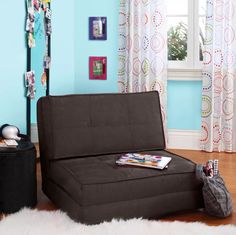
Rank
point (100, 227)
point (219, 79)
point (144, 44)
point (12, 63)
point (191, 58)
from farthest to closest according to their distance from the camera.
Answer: point (191, 58)
point (144, 44)
point (219, 79)
point (12, 63)
point (100, 227)

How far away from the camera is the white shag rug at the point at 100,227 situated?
2.66 metres

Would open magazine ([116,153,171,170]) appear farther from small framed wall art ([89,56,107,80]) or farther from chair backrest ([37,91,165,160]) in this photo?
small framed wall art ([89,56,107,80])

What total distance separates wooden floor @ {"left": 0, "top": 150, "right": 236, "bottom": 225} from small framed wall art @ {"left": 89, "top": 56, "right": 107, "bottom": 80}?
3.71 ft

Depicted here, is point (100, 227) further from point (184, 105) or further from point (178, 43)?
point (178, 43)

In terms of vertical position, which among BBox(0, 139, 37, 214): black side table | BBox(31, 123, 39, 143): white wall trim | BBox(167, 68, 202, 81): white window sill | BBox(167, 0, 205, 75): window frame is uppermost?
BBox(167, 0, 205, 75): window frame

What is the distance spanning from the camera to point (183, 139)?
5.02 m

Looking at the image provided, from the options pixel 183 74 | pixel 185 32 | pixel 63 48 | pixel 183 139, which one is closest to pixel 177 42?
pixel 185 32

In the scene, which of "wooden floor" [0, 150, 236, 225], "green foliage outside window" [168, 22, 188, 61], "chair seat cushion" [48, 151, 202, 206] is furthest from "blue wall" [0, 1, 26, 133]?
"green foliage outside window" [168, 22, 188, 61]

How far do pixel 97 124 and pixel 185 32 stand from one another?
2129mm

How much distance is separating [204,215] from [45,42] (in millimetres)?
2293

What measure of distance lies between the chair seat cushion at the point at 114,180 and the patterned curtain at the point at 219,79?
181 cm

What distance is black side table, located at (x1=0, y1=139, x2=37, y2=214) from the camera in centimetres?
298

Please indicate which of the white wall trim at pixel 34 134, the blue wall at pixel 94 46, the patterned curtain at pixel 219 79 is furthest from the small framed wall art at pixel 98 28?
the white wall trim at pixel 34 134

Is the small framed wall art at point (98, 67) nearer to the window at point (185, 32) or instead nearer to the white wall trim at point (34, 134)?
the window at point (185, 32)
